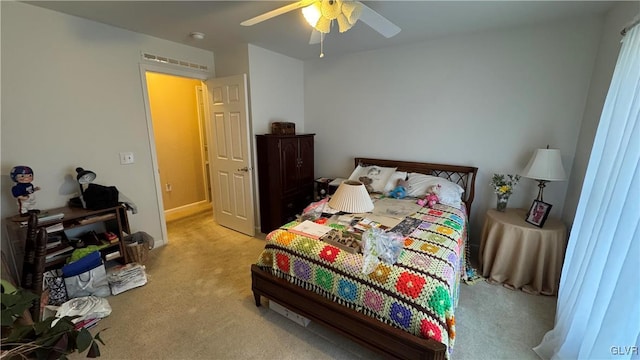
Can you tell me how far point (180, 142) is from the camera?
14.8 ft

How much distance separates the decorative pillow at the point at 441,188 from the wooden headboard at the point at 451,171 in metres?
0.15

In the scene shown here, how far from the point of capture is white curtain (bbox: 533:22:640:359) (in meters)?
1.20

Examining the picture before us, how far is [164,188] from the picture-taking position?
14.5 ft

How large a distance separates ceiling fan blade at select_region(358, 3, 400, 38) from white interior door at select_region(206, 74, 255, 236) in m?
1.84

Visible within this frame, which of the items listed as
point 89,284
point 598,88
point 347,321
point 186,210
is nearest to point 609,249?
point 347,321

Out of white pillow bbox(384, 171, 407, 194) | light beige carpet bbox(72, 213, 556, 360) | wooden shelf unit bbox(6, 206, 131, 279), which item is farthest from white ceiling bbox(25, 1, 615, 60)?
light beige carpet bbox(72, 213, 556, 360)

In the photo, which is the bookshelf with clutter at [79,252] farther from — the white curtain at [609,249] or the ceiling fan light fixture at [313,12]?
the white curtain at [609,249]

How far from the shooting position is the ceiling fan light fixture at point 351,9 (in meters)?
1.69

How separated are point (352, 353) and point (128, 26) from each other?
360cm

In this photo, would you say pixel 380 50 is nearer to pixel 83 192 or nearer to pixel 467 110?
pixel 467 110

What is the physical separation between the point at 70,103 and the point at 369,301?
10.4 feet

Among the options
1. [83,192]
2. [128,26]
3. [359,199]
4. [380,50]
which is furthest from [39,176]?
[380,50]

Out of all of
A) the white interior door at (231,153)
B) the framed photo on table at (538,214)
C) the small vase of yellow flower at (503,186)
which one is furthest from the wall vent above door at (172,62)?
the framed photo on table at (538,214)

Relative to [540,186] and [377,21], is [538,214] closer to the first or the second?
[540,186]
